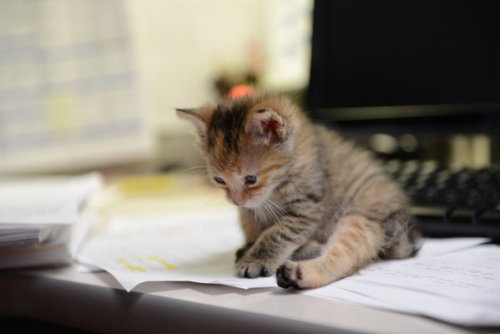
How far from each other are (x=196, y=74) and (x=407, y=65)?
775 millimetres

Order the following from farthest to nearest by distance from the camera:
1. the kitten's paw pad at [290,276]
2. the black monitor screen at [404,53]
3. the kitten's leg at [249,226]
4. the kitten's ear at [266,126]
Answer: the black monitor screen at [404,53] → the kitten's leg at [249,226] → the kitten's ear at [266,126] → the kitten's paw pad at [290,276]

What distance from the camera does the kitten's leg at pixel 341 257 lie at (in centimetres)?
50

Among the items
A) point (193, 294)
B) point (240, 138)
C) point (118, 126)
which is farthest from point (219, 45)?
point (193, 294)

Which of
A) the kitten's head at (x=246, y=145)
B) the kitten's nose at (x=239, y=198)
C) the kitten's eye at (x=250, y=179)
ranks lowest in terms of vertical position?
the kitten's nose at (x=239, y=198)

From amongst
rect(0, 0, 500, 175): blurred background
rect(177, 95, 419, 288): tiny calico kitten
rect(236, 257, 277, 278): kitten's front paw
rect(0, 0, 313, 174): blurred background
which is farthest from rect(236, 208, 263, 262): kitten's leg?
rect(0, 0, 313, 174): blurred background

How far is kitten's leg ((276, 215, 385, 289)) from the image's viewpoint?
0.50m

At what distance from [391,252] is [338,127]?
54 centimetres

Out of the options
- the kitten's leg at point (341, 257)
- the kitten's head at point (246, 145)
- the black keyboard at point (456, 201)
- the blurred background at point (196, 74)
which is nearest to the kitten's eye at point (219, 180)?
the kitten's head at point (246, 145)

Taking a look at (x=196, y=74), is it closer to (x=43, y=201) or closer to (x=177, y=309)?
(x=43, y=201)

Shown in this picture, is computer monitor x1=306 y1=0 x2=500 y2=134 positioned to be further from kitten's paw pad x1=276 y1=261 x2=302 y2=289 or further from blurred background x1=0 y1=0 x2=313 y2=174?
kitten's paw pad x1=276 y1=261 x2=302 y2=289

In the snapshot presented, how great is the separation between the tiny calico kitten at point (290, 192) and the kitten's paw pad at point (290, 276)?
0.07 metres

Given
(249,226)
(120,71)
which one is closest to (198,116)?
(249,226)

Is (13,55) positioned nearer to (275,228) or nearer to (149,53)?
(149,53)

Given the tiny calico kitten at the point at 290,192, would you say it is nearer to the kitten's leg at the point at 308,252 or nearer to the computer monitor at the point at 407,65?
the kitten's leg at the point at 308,252
